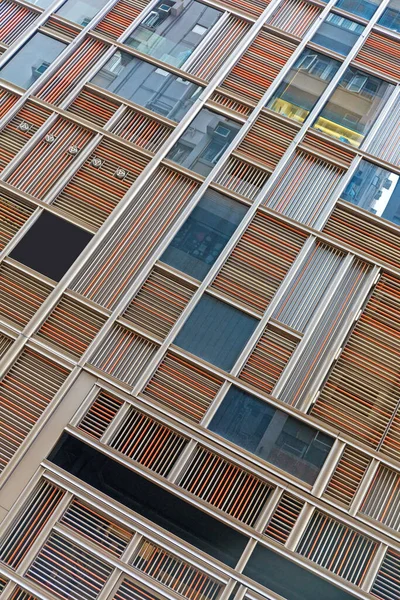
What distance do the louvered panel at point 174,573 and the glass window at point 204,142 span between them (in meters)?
10.4

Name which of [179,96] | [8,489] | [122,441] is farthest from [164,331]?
[179,96]

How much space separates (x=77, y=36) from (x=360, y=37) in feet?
31.3

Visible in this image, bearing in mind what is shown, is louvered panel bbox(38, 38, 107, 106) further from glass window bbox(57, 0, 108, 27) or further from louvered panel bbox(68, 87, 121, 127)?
glass window bbox(57, 0, 108, 27)

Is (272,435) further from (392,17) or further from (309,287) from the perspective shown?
(392,17)

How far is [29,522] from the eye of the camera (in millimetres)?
12805

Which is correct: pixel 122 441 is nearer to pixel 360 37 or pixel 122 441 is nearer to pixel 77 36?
pixel 77 36

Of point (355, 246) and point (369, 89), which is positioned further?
point (369, 89)

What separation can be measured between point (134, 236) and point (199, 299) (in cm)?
267

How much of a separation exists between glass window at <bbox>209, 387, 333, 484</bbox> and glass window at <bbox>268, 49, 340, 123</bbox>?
923cm

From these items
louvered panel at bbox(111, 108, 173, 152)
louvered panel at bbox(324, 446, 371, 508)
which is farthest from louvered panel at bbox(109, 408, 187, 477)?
louvered panel at bbox(111, 108, 173, 152)

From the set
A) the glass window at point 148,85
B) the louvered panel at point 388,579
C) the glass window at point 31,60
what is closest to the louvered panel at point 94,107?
the glass window at point 148,85

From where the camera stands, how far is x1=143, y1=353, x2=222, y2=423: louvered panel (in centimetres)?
1370

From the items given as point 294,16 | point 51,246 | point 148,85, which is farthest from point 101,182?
point 294,16

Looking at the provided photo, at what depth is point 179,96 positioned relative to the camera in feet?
56.1
